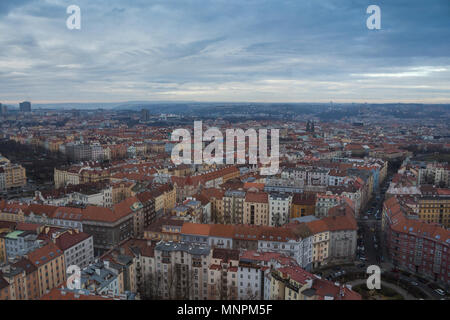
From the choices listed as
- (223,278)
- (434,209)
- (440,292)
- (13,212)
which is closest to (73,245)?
(13,212)

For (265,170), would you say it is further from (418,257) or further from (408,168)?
(418,257)

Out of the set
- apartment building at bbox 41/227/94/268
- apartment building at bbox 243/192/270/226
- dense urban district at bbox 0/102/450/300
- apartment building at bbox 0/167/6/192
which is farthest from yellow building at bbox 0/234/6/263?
apartment building at bbox 0/167/6/192

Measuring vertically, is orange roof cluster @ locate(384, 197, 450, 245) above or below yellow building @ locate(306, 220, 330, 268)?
above

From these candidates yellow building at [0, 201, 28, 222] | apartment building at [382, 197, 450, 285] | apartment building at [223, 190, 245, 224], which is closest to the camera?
apartment building at [382, 197, 450, 285]

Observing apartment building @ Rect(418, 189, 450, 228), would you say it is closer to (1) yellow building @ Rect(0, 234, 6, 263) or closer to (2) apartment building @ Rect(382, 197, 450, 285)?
(2) apartment building @ Rect(382, 197, 450, 285)

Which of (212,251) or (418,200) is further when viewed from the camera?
(418,200)
